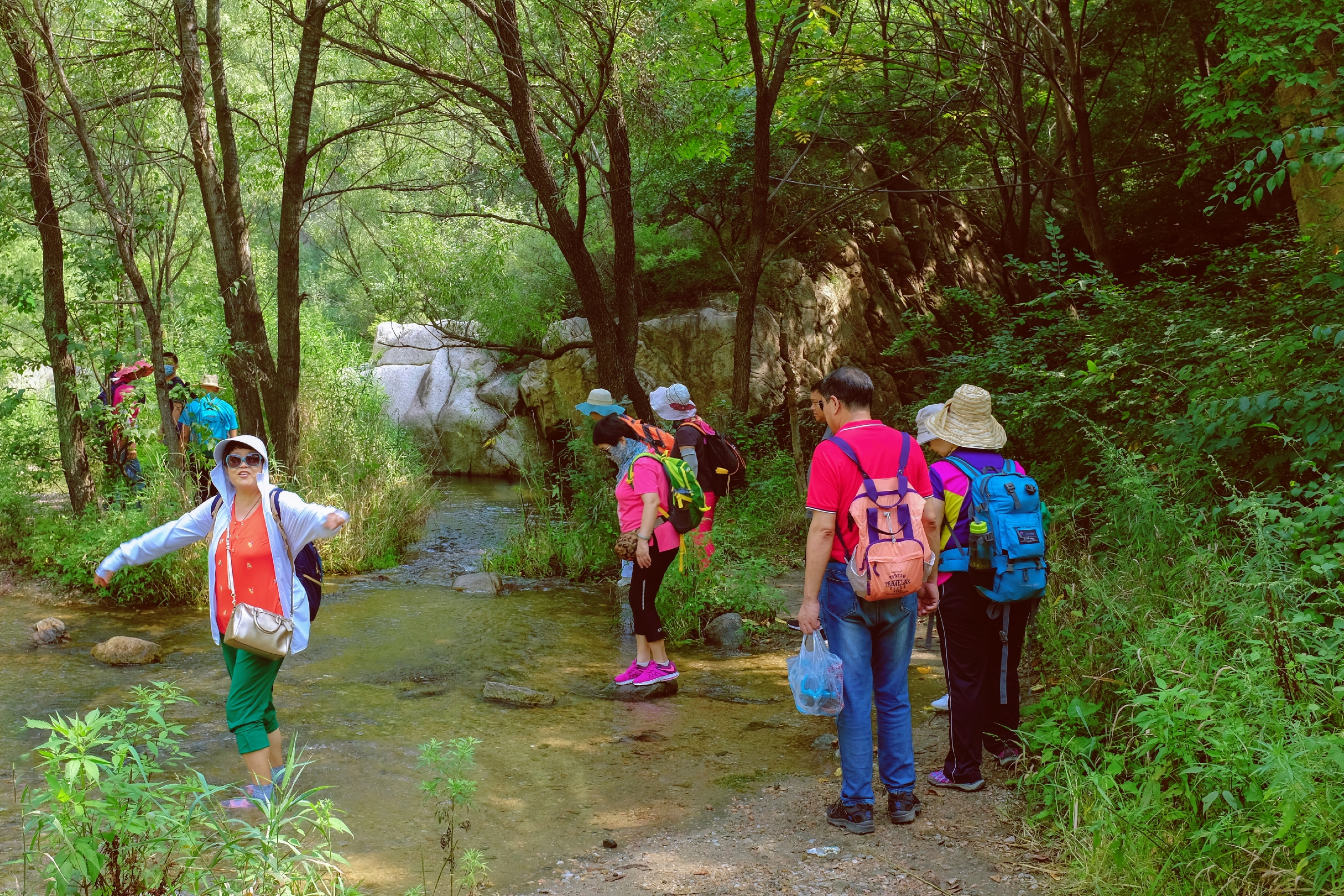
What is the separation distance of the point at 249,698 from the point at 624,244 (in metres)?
7.85

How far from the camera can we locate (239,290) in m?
10.2

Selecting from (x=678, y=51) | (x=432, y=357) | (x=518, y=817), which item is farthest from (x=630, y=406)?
(x=432, y=357)

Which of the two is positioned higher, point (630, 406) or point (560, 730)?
point (630, 406)

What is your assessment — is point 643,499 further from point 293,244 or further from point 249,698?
point 293,244

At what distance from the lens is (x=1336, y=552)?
4.07 metres

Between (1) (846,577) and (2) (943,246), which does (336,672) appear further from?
(2) (943,246)

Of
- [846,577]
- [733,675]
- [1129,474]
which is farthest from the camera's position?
[733,675]

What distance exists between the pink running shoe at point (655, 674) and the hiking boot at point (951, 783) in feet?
7.10

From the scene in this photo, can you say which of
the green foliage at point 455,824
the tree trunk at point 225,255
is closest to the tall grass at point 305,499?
the tree trunk at point 225,255

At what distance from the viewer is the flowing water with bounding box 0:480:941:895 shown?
4293mm

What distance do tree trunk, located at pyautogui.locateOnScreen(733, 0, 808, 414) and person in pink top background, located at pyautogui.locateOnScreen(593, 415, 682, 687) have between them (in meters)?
5.33

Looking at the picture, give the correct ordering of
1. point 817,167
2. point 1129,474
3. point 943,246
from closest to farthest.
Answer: point 1129,474 < point 817,167 < point 943,246

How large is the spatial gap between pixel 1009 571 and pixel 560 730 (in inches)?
107

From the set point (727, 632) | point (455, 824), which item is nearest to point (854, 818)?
point (455, 824)
